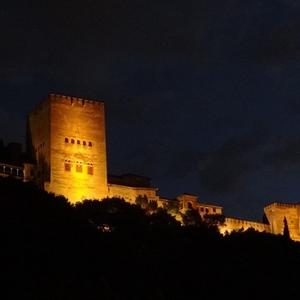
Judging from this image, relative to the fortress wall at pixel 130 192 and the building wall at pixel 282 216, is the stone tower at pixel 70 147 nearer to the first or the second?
the fortress wall at pixel 130 192

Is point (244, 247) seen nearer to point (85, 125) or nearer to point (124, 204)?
point (124, 204)

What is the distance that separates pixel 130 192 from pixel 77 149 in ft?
21.9

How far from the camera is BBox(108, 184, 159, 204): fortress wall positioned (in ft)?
300

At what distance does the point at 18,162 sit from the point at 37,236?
23.7m

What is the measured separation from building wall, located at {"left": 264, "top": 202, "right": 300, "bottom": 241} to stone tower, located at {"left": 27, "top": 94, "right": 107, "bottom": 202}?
22212 mm

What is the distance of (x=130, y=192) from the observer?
9288 cm

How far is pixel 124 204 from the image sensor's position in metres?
86.1

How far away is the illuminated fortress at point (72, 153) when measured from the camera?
87.7 meters

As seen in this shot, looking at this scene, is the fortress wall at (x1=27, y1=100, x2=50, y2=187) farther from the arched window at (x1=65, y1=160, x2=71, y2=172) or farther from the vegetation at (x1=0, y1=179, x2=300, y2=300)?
the vegetation at (x1=0, y1=179, x2=300, y2=300)

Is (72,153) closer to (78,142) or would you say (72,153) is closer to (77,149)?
(77,149)

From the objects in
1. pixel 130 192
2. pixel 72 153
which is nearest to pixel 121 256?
pixel 72 153

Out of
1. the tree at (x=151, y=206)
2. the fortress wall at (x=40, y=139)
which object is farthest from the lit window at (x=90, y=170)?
the tree at (x=151, y=206)

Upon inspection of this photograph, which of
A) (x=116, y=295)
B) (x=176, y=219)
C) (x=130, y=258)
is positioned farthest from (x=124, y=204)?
(x=116, y=295)

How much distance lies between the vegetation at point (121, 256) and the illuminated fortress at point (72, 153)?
3.93 m
